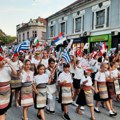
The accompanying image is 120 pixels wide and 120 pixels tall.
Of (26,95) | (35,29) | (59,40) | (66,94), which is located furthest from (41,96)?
(35,29)

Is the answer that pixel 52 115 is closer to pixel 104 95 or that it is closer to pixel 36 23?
pixel 104 95

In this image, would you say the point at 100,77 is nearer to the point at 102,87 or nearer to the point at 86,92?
the point at 102,87

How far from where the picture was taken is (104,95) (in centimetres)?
614

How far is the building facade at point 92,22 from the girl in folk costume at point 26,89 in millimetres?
10713

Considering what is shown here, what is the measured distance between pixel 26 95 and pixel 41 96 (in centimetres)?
37

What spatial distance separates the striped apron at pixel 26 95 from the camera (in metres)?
5.21

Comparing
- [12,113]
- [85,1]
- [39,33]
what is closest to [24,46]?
[12,113]

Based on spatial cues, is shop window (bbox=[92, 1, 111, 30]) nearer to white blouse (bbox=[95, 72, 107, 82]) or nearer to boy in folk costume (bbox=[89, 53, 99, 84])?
boy in folk costume (bbox=[89, 53, 99, 84])

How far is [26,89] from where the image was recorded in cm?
530

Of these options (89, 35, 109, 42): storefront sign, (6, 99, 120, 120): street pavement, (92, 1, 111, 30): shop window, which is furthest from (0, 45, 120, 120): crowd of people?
(92, 1, 111, 30): shop window

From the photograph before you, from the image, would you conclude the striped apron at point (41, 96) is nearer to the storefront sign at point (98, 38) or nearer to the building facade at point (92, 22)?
the building facade at point (92, 22)

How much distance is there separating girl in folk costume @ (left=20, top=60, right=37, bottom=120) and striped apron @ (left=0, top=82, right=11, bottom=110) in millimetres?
661

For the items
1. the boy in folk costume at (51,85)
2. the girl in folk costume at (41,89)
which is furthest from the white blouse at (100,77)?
the girl in folk costume at (41,89)

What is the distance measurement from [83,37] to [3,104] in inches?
714
